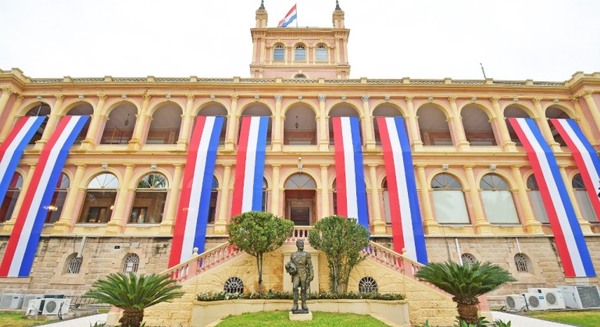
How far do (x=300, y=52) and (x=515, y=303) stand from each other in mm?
26536

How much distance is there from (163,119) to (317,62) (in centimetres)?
1565

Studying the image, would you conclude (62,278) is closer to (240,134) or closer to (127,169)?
(127,169)

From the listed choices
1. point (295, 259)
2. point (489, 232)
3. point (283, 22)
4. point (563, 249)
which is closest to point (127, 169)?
point (295, 259)

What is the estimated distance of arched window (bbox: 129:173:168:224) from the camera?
61.5 feet

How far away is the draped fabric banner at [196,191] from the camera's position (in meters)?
16.0

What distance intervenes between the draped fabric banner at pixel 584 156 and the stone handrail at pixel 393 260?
42.4ft

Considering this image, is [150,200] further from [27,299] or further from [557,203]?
[557,203]

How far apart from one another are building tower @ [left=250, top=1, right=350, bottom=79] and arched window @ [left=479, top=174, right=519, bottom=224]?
51.9ft

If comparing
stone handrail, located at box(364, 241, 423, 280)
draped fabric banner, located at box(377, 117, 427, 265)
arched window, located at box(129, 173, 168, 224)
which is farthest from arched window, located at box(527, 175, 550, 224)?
arched window, located at box(129, 173, 168, 224)

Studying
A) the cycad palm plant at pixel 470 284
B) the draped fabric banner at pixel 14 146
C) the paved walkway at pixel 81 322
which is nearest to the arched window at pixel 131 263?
the paved walkway at pixel 81 322

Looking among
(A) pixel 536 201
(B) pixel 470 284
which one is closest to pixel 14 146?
(B) pixel 470 284

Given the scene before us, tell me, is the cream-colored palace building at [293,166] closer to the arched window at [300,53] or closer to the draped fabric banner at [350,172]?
the draped fabric banner at [350,172]

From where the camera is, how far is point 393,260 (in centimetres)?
1312

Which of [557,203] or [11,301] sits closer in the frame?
[11,301]
